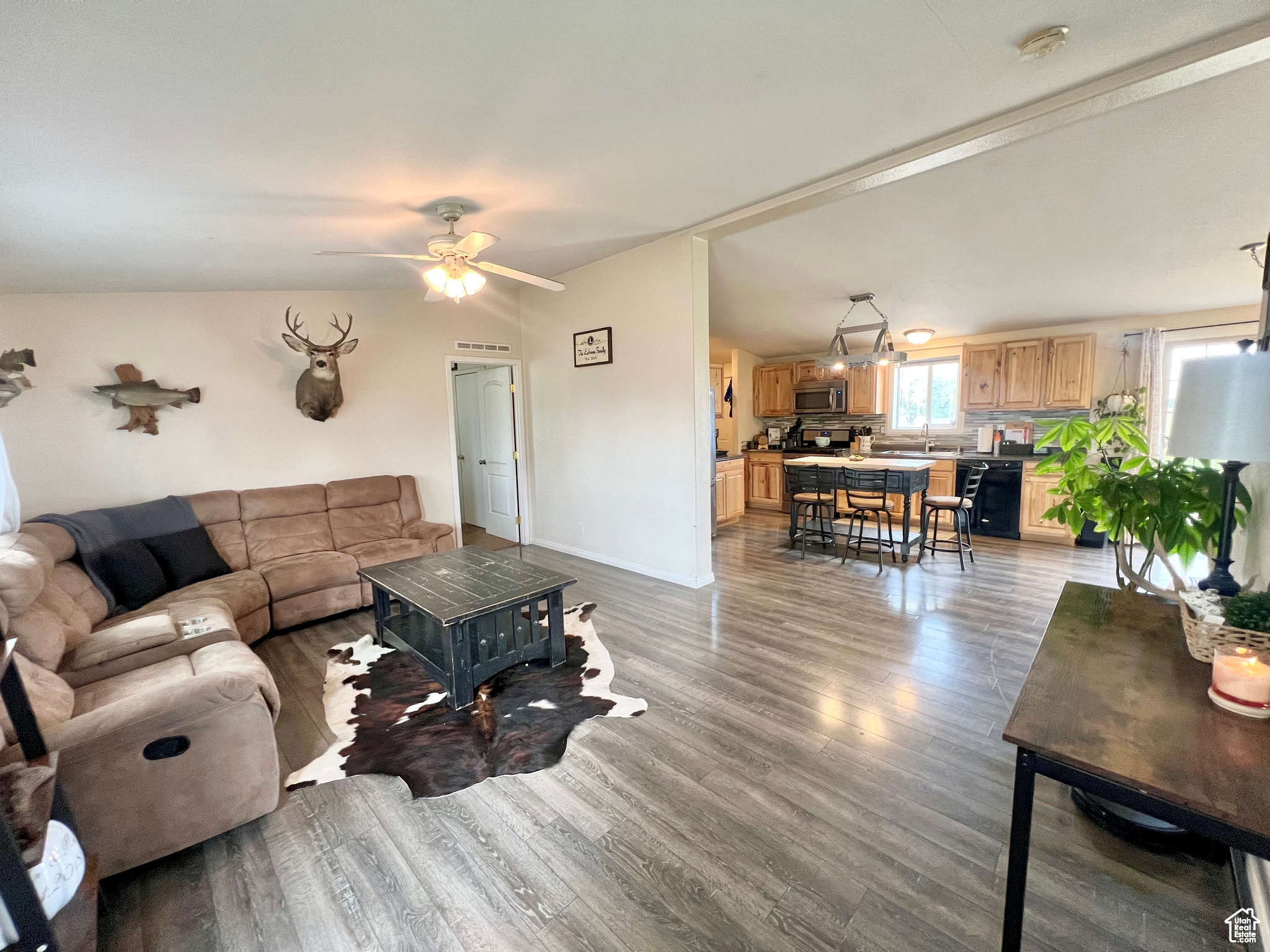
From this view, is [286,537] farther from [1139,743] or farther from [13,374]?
[1139,743]

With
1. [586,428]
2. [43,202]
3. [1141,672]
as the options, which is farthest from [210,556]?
[1141,672]

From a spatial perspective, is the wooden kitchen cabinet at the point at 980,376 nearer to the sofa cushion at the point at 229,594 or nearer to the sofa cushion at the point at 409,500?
the sofa cushion at the point at 409,500

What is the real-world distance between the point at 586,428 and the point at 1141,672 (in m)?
4.23

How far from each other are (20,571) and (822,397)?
717 centimetres

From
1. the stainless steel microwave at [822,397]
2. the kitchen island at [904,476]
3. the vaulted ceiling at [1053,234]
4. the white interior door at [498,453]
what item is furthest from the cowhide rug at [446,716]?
the stainless steel microwave at [822,397]

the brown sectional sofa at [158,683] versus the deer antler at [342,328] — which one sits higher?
the deer antler at [342,328]

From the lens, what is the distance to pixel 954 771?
6.55ft

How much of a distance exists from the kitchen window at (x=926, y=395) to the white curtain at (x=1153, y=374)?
1.55 m

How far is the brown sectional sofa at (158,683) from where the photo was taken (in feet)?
5.13

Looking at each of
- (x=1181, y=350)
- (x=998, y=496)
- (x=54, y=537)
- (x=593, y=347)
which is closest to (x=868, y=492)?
(x=998, y=496)

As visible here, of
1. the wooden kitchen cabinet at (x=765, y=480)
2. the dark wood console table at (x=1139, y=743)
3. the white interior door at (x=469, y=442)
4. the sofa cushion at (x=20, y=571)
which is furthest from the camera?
the wooden kitchen cabinet at (x=765, y=480)

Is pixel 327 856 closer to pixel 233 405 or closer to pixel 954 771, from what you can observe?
pixel 954 771

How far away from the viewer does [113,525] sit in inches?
122

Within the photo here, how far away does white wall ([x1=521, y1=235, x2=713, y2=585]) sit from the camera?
4051 millimetres
